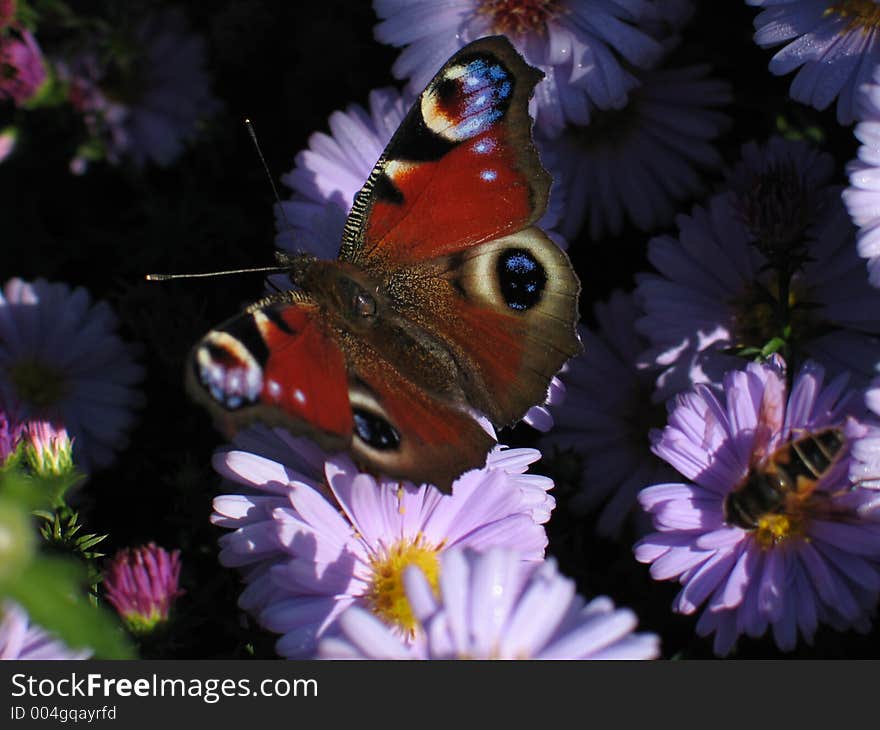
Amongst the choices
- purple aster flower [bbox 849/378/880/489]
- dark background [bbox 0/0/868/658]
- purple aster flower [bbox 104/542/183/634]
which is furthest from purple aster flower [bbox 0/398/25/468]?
purple aster flower [bbox 849/378/880/489]

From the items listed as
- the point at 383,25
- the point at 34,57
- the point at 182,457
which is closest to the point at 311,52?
the point at 383,25

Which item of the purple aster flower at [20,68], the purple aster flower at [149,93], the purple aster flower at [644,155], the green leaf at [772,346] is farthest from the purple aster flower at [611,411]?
the purple aster flower at [20,68]

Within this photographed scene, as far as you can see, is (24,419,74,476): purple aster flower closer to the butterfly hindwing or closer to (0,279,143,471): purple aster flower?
(0,279,143,471): purple aster flower

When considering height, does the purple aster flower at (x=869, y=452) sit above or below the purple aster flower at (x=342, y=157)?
below

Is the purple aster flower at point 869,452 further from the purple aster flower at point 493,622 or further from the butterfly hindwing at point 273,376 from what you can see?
the butterfly hindwing at point 273,376

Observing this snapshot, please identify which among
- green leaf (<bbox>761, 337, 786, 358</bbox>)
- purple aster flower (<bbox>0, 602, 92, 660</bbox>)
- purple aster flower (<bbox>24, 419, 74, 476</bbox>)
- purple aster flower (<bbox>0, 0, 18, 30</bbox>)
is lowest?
purple aster flower (<bbox>0, 602, 92, 660</bbox>)
